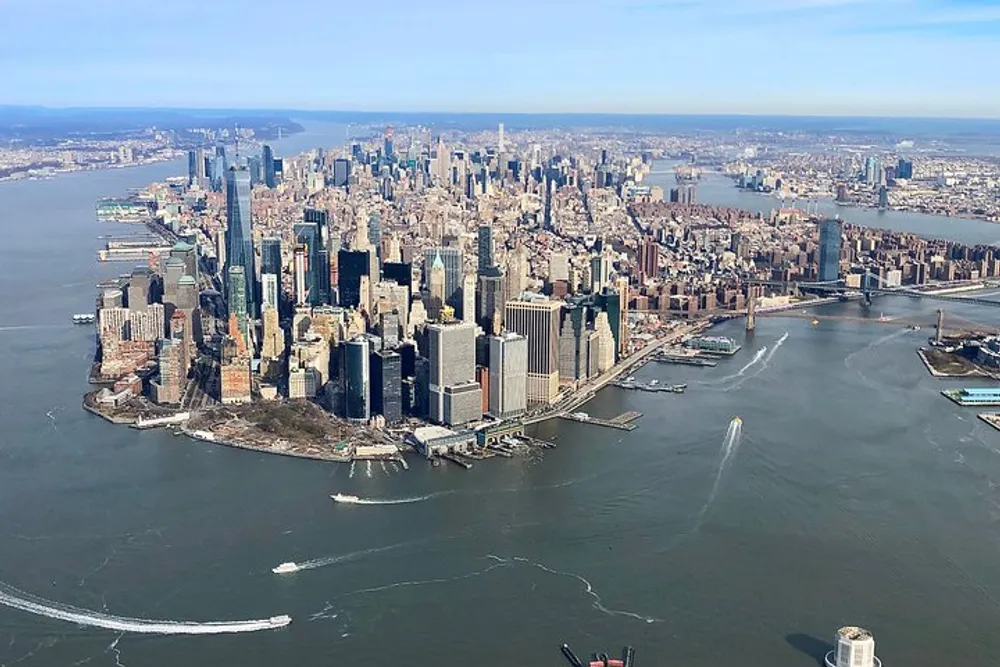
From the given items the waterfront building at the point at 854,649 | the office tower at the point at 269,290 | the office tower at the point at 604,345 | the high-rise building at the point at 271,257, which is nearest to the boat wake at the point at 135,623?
the waterfront building at the point at 854,649

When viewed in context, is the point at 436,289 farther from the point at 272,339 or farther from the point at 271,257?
the point at 271,257

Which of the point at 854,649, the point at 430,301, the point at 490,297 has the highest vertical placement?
the point at 490,297

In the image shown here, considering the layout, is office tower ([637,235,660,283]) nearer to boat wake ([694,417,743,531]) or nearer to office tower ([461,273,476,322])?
office tower ([461,273,476,322])

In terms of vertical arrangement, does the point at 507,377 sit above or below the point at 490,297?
below

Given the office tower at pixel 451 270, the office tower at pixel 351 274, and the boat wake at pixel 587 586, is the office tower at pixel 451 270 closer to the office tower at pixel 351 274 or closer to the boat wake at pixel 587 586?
the office tower at pixel 351 274

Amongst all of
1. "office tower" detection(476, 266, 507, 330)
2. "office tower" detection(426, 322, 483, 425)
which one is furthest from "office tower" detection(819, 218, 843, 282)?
"office tower" detection(426, 322, 483, 425)

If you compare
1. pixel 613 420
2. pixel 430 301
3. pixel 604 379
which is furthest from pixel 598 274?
pixel 613 420
